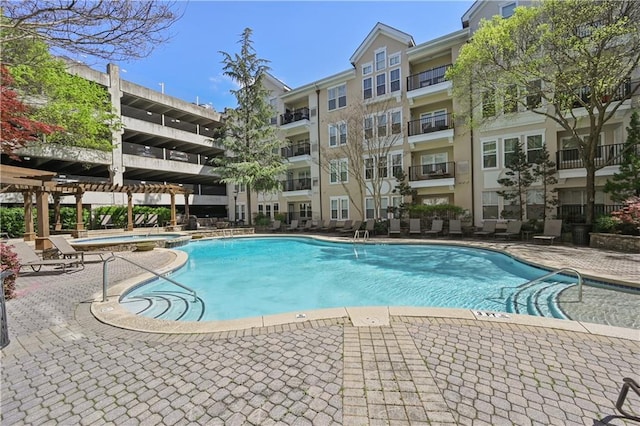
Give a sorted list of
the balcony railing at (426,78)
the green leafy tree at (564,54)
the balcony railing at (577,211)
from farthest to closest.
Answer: the balcony railing at (426,78)
the balcony railing at (577,211)
the green leafy tree at (564,54)

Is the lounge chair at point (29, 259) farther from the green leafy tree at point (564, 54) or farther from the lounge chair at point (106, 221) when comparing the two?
the green leafy tree at point (564, 54)

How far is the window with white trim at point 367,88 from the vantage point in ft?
69.8

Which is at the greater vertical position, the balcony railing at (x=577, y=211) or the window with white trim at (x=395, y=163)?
the window with white trim at (x=395, y=163)

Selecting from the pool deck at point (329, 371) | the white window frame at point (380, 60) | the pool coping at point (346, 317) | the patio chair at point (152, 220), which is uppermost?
the white window frame at point (380, 60)

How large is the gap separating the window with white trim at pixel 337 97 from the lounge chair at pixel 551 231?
15986 mm

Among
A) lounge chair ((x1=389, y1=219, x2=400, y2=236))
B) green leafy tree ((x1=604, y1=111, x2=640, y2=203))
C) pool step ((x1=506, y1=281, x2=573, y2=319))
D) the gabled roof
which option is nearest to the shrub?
pool step ((x1=506, y1=281, x2=573, y2=319))

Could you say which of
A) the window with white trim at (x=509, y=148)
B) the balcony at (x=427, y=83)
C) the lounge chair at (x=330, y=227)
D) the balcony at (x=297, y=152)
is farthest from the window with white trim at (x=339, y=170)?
the window with white trim at (x=509, y=148)

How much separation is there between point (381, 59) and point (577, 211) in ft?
52.2

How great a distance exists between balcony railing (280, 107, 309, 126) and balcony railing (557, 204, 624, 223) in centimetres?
1922

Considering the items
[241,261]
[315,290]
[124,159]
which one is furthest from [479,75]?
[124,159]

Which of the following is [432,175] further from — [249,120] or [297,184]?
[249,120]

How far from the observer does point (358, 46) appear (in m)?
21.6

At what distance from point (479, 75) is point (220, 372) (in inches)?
615

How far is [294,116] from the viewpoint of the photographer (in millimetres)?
25531
